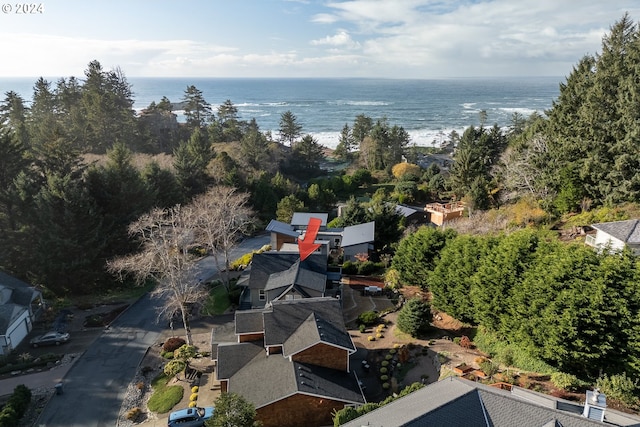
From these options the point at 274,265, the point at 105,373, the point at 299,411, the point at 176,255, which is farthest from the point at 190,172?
the point at 299,411

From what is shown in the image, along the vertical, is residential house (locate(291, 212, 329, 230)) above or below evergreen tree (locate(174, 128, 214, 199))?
below

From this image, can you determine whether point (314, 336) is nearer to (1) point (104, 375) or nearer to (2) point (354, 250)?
(1) point (104, 375)

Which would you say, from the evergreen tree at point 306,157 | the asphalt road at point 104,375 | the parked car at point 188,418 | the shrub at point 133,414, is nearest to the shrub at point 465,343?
the parked car at point 188,418

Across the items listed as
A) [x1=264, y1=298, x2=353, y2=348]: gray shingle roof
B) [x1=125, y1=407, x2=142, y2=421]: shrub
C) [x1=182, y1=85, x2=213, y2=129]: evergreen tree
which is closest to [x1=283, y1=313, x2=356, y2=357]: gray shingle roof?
[x1=264, y1=298, x2=353, y2=348]: gray shingle roof

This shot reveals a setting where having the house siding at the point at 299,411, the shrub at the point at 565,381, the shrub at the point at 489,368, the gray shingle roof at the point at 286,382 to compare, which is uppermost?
the shrub at the point at 565,381

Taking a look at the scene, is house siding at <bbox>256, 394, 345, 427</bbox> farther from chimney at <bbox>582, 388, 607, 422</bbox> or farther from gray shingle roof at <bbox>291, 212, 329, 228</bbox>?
gray shingle roof at <bbox>291, 212, 329, 228</bbox>

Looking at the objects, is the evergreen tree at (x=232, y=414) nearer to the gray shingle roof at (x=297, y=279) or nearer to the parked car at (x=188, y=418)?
the parked car at (x=188, y=418)
